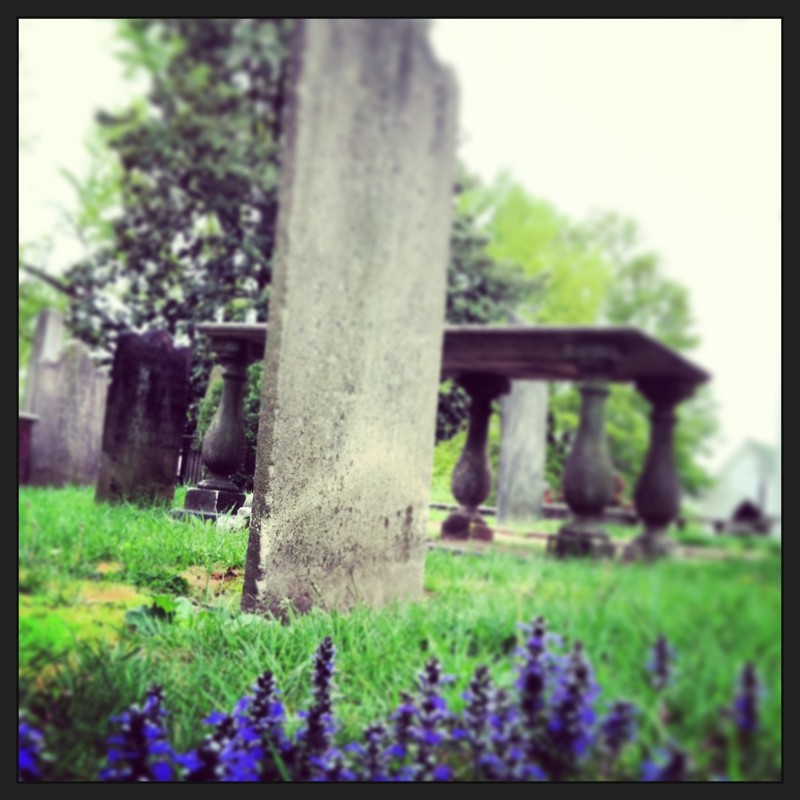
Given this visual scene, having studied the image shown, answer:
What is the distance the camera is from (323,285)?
2.76 metres

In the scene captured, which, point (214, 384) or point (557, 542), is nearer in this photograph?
point (557, 542)

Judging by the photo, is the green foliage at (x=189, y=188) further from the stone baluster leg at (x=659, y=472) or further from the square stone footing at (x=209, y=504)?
the stone baluster leg at (x=659, y=472)

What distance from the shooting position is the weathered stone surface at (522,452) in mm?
2793

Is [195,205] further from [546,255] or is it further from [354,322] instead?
[546,255]

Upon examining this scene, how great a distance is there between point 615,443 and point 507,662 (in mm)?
759

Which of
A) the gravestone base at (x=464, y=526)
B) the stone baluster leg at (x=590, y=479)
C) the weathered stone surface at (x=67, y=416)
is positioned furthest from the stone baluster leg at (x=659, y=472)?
the weathered stone surface at (x=67, y=416)

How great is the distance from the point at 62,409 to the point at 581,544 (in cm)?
238

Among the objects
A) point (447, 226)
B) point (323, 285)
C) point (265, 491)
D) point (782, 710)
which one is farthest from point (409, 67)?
point (782, 710)

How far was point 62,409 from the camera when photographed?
3.40 metres

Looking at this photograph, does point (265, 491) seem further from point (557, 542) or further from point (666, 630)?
point (666, 630)

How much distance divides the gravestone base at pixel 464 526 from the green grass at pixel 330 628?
0.34 ft

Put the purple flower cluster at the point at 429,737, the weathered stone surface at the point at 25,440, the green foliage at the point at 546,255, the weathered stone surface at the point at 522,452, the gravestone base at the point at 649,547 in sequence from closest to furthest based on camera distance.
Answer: the purple flower cluster at the point at 429,737 < the gravestone base at the point at 649,547 < the green foliage at the point at 546,255 < the weathered stone surface at the point at 522,452 < the weathered stone surface at the point at 25,440

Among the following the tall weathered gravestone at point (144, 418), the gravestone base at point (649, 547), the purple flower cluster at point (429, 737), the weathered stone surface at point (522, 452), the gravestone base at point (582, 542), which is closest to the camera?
the purple flower cluster at point (429, 737)

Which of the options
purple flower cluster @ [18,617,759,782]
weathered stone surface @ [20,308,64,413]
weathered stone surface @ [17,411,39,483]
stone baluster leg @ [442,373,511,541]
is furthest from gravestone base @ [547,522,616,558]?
weathered stone surface @ [20,308,64,413]
